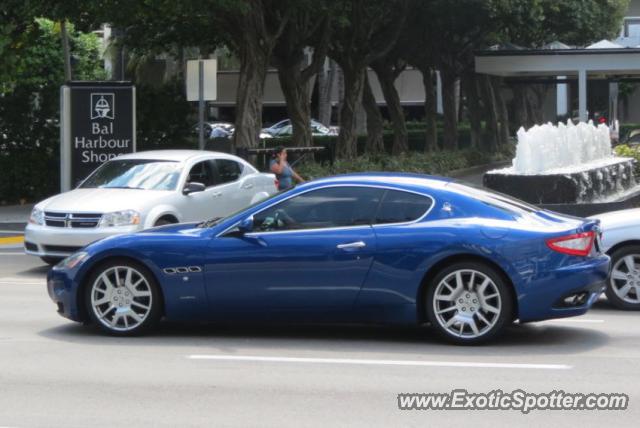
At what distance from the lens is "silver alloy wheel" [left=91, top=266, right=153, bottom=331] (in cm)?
984

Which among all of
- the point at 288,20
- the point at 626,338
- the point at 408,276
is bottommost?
the point at 626,338

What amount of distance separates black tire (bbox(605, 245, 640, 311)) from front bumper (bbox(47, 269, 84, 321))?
5345 millimetres

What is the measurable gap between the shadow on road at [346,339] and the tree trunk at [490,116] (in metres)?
34.4

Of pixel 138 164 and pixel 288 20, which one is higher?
pixel 288 20

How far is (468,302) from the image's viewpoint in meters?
9.30

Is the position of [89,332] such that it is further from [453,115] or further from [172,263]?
[453,115]

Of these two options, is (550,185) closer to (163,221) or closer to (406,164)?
(163,221)

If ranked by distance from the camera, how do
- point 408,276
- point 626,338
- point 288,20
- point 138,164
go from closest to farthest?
1. point 408,276
2. point 626,338
3. point 138,164
4. point 288,20

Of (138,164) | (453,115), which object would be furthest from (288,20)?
(453,115)

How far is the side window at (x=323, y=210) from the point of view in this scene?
31.5 feet

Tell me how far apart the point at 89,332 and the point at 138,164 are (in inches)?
243

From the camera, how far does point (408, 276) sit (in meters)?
9.34

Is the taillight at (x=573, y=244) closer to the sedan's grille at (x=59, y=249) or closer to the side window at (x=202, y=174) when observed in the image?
the sedan's grille at (x=59, y=249)

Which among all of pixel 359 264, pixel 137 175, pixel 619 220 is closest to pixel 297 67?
pixel 137 175
